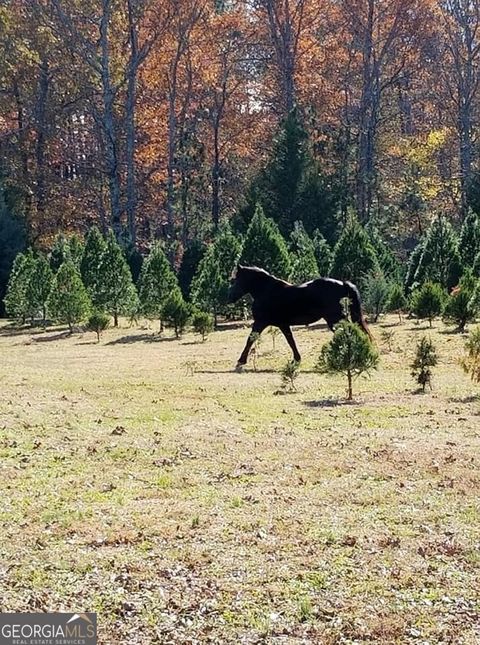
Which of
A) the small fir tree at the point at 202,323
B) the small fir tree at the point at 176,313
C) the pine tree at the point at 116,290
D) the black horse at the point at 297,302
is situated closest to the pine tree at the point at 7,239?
the pine tree at the point at 116,290

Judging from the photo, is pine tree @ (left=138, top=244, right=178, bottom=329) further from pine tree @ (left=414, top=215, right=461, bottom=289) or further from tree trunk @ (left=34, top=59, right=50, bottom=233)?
tree trunk @ (left=34, top=59, right=50, bottom=233)

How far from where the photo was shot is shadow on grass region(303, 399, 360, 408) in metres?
9.95

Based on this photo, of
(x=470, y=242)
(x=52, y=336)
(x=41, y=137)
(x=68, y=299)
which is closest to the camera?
(x=52, y=336)

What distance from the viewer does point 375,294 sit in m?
19.8

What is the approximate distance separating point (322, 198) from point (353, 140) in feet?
24.9

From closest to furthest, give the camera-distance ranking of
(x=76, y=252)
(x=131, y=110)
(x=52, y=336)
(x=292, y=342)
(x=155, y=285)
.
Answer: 1. (x=292, y=342)
2. (x=52, y=336)
3. (x=155, y=285)
4. (x=76, y=252)
5. (x=131, y=110)

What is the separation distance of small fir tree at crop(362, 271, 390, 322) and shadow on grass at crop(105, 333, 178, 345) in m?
5.16

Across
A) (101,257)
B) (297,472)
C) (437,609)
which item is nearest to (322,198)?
(101,257)

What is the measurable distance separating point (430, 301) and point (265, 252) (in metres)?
5.63

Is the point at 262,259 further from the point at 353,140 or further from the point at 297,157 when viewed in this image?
the point at 353,140

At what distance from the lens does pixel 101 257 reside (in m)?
23.1

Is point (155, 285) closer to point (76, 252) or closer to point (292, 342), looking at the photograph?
point (76, 252)

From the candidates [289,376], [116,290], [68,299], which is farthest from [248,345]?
[116,290]

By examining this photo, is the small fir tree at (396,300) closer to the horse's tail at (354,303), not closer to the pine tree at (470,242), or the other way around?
the pine tree at (470,242)
